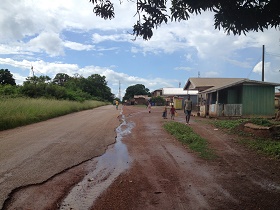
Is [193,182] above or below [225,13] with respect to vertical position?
below

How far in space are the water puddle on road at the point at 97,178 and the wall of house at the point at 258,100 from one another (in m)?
15.6

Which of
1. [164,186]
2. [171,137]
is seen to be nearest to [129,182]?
[164,186]

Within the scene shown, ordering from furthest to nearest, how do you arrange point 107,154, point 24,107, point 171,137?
point 24,107, point 171,137, point 107,154

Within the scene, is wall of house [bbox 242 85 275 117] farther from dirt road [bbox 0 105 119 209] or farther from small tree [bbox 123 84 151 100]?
small tree [bbox 123 84 151 100]

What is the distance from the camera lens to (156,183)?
17.9 ft

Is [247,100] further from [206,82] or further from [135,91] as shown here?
[135,91]

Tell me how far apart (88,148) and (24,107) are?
1131cm

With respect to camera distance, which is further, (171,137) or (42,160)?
(171,137)

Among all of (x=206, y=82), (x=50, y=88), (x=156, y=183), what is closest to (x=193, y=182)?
(x=156, y=183)

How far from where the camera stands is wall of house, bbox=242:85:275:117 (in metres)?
21.8

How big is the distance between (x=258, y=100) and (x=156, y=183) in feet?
62.3

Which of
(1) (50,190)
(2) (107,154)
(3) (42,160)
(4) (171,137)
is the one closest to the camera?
(1) (50,190)

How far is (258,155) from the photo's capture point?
8336 mm

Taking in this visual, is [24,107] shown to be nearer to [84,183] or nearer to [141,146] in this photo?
[141,146]
